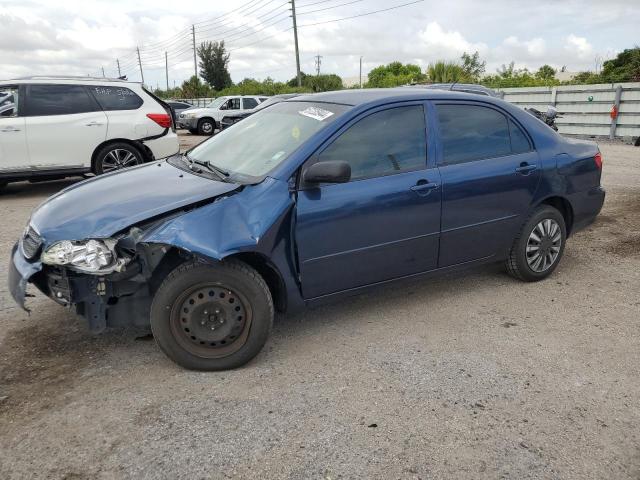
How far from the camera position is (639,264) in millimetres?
5070

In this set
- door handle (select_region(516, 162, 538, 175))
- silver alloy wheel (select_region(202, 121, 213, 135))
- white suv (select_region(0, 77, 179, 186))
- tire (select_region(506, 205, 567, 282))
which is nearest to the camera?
door handle (select_region(516, 162, 538, 175))

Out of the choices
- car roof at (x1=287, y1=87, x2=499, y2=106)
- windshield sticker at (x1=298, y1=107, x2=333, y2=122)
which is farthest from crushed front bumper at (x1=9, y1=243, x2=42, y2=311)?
car roof at (x1=287, y1=87, x2=499, y2=106)

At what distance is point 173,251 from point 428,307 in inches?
80.6

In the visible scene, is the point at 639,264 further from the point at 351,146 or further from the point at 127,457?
the point at 127,457

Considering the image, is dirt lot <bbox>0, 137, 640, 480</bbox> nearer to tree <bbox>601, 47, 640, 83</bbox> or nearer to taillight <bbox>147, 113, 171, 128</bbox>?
taillight <bbox>147, 113, 171, 128</bbox>

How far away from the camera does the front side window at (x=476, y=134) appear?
154 inches

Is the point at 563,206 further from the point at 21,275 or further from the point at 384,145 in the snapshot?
the point at 21,275

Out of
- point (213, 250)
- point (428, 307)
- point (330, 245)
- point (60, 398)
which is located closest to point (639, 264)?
point (428, 307)

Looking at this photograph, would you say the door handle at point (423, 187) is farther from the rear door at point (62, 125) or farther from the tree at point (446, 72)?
the tree at point (446, 72)

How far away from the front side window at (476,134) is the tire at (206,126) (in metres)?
20.2

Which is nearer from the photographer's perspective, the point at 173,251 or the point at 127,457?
the point at 127,457

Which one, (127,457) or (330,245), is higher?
(330,245)

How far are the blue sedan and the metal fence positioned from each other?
1469 centimetres

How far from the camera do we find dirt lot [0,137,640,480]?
2.42 meters
